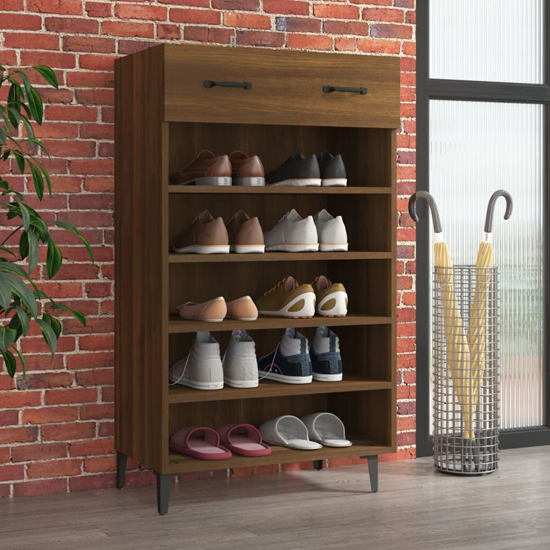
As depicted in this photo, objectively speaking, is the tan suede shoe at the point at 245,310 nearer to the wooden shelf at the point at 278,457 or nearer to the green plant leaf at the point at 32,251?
the wooden shelf at the point at 278,457

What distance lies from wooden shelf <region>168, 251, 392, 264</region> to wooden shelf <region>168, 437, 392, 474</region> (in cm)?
76

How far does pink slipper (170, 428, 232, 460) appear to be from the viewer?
389 cm

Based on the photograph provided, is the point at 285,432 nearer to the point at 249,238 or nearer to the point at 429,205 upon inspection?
the point at 249,238

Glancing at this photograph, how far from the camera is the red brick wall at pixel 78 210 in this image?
402 centimetres

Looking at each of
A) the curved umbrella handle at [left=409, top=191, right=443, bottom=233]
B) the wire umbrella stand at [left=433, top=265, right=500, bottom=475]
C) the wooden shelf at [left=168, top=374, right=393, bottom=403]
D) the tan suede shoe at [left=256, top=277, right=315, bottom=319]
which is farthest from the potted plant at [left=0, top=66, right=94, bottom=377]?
the wire umbrella stand at [left=433, top=265, right=500, bottom=475]

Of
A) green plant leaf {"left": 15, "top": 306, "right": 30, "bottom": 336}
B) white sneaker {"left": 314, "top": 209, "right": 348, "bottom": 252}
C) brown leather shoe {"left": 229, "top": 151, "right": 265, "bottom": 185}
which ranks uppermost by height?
brown leather shoe {"left": 229, "top": 151, "right": 265, "bottom": 185}

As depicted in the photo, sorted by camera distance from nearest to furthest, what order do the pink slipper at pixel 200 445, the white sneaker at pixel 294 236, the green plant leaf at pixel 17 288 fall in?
1. the green plant leaf at pixel 17 288
2. the pink slipper at pixel 200 445
3. the white sneaker at pixel 294 236

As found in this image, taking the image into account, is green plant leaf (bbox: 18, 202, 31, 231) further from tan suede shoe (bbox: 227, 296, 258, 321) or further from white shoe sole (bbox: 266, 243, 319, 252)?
white shoe sole (bbox: 266, 243, 319, 252)

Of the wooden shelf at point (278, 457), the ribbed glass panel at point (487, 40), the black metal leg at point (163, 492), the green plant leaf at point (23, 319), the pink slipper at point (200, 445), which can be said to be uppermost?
the ribbed glass panel at point (487, 40)

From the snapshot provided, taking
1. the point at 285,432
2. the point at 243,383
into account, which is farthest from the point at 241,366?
the point at 285,432

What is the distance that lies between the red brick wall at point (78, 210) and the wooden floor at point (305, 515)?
0.17 m

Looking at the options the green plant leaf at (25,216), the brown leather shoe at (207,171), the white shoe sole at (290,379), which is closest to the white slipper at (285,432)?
the white shoe sole at (290,379)

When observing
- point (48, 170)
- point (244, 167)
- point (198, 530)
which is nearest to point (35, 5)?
point (48, 170)

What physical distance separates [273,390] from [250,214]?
806mm
